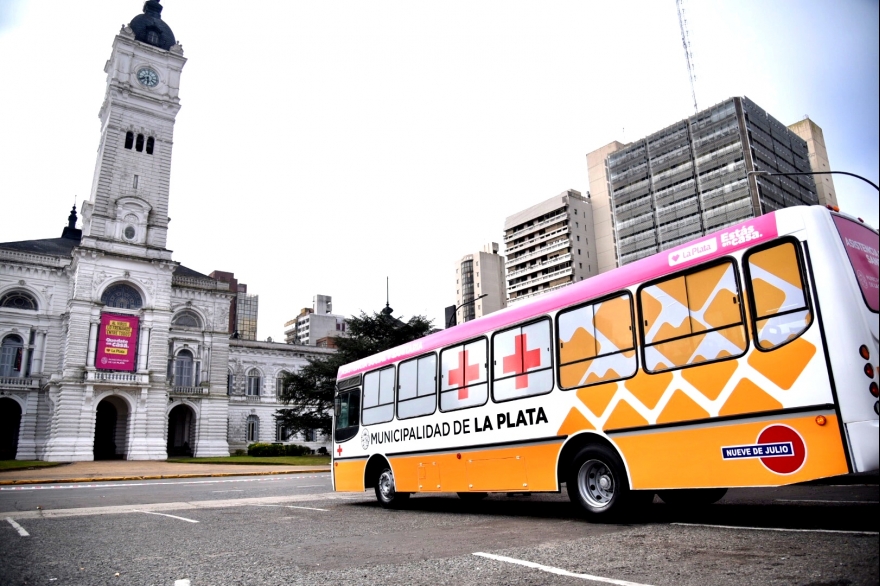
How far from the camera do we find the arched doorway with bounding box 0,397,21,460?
47062mm

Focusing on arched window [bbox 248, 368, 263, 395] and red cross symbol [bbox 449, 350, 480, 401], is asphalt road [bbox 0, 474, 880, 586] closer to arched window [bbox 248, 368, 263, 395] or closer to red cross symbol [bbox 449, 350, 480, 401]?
red cross symbol [bbox 449, 350, 480, 401]

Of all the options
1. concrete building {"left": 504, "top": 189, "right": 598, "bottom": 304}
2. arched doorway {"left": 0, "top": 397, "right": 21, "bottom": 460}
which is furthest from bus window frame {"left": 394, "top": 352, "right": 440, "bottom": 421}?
concrete building {"left": 504, "top": 189, "right": 598, "bottom": 304}

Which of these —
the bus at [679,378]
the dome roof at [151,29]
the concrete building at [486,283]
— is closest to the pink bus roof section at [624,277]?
the bus at [679,378]

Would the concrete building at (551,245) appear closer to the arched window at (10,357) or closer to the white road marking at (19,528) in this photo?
the arched window at (10,357)

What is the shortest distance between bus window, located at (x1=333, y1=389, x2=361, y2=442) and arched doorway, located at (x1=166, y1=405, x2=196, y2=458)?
44.2m

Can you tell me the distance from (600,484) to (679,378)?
181 cm

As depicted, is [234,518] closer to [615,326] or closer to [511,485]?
[511,485]

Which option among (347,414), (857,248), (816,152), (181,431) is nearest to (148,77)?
(181,431)

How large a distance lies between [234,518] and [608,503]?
6035 millimetres

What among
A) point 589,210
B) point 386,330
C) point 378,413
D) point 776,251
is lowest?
point 378,413

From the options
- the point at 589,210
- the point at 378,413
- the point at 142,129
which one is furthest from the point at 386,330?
the point at 589,210

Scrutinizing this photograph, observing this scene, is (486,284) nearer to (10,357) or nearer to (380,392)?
(10,357)

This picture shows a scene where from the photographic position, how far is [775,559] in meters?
4.96

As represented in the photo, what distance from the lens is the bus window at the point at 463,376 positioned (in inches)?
399
